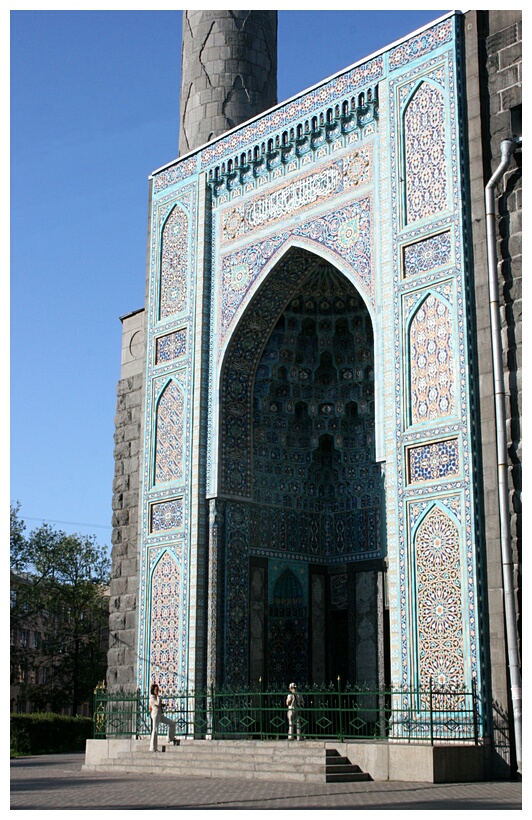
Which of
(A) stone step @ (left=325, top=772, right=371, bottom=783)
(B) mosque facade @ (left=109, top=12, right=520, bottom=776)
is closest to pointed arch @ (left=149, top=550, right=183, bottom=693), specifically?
(B) mosque facade @ (left=109, top=12, right=520, bottom=776)

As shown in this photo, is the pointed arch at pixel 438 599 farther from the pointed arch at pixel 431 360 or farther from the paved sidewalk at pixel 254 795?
the paved sidewalk at pixel 254 795

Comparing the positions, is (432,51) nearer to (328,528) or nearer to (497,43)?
(497,43)

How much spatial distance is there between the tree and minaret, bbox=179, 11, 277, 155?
14.3 meters

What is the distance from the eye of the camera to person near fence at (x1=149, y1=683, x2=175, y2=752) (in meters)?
11.6

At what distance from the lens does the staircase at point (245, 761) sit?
368 inches

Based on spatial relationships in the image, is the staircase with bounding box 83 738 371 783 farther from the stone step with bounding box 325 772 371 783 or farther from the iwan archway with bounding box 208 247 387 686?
the iwan archway with bounding box 208 247 387 686

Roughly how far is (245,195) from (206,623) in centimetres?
539

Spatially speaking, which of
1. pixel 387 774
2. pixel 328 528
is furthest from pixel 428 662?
pixel 328 528

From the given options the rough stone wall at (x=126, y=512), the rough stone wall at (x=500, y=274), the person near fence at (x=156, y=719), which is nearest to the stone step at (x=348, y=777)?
the rough stone wall at (x=500, y=274)

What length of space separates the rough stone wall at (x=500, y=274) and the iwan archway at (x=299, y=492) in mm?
2860

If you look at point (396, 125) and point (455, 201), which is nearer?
point (455, 201)

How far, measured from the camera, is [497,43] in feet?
34.6

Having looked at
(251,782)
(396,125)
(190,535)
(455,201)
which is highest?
(396,125)

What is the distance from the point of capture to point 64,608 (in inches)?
1097
